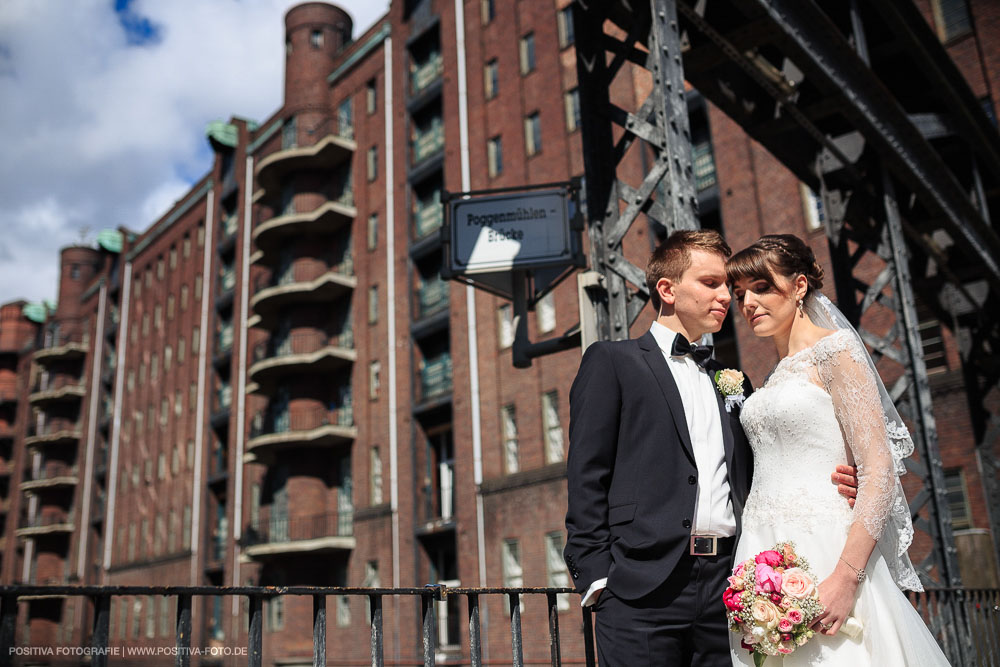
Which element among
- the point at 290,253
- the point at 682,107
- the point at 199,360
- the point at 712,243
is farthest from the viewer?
A: the point at 199,360

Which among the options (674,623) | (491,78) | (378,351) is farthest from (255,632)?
(378,351)

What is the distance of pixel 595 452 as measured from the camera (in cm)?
319

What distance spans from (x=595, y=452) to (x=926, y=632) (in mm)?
1391

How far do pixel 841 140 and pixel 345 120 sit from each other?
94.6ft

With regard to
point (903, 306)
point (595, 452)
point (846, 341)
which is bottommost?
point (595, 452)

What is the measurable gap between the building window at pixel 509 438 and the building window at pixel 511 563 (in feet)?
6.75

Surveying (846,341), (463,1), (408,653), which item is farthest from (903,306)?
(463,1)

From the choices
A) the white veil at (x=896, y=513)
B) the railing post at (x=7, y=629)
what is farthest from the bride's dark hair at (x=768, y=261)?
the railing post at (x=7, y=629)

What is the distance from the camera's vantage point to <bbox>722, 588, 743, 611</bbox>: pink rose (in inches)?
115

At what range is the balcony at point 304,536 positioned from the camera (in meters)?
30.4

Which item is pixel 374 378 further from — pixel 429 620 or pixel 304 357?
pixel 429 620

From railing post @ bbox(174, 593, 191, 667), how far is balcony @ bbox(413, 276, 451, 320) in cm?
2621

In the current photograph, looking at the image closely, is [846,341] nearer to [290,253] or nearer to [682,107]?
[682,107]

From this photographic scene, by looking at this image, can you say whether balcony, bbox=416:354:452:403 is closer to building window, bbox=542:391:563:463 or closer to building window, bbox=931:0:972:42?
building window, bbox=542:391:563:463
